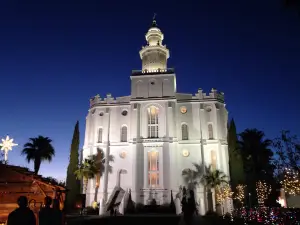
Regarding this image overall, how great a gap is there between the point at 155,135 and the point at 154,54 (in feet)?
53.6

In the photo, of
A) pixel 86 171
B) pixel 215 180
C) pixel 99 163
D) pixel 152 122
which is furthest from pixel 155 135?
pixel 86 171

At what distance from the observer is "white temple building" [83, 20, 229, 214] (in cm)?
4047

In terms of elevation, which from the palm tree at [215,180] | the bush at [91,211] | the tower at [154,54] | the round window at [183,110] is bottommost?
the bush at [91,211]

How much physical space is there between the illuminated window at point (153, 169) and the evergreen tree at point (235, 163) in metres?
11.9

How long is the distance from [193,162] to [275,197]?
1240 centimetres

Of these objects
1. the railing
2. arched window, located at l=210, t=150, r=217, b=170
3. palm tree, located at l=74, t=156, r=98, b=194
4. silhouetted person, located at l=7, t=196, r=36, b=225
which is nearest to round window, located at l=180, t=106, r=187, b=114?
the railing

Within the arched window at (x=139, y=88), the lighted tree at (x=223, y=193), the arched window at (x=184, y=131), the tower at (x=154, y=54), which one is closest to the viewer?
the lighted tree at (x=223, y=193)

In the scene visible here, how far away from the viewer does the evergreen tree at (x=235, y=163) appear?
41750 millimetres

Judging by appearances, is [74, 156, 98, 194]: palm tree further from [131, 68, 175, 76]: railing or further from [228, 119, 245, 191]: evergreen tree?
[228, 119, 245, 191]: evergreen tree

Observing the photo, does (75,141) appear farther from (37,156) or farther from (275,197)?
(275,197)

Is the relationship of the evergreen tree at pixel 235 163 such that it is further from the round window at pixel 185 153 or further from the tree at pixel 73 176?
the tree at pixel 73 176

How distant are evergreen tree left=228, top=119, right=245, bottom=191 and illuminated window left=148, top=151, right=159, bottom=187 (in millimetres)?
11855

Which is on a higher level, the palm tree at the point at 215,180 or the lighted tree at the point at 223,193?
the palm tree at the point at 215,180

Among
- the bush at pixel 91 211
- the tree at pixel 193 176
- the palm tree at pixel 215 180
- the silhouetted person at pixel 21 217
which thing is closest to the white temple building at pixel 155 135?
the tree at pixel 193 176
